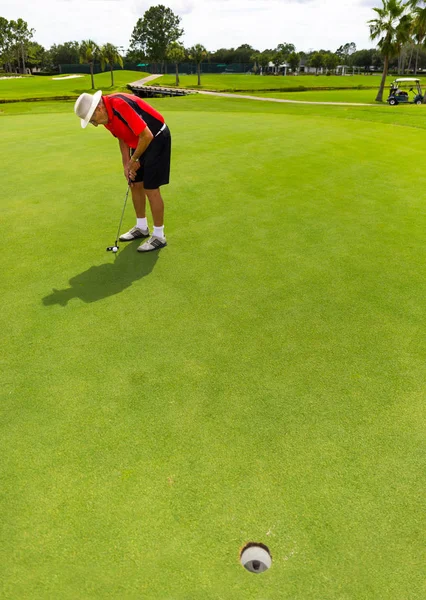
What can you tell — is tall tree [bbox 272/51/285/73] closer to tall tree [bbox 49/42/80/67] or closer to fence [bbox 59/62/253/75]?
fence [bbox 59/62/253/75]

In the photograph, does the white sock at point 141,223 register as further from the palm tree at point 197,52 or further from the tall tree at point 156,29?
the tall tree at point 156,29

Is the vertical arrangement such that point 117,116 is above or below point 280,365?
above

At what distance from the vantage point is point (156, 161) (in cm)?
507

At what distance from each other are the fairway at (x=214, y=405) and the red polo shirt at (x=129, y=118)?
132 cm

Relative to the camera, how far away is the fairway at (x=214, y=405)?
2.02 meters

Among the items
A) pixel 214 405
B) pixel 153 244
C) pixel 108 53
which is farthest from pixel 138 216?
pixel 108 53

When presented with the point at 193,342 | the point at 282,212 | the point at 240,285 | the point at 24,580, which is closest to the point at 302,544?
the point at 24,580

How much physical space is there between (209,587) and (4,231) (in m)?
5.19

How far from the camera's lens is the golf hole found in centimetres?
202

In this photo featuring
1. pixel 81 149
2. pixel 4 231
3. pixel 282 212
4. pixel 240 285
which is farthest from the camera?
pixel 81 149

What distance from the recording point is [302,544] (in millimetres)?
2094

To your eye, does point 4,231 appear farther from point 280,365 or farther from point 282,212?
point 280,365

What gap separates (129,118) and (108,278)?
1.75 m

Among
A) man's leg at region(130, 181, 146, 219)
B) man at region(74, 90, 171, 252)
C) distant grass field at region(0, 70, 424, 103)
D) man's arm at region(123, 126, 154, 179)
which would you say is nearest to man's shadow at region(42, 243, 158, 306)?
man at region(74, 90, 171, 252)
